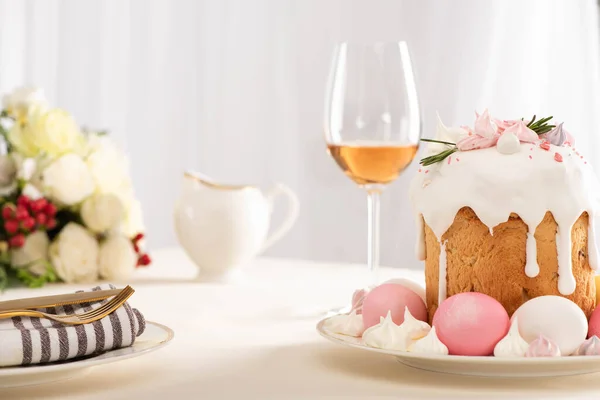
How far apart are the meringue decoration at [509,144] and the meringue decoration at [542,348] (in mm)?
209

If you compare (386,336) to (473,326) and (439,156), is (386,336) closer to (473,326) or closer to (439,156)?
(473,326)

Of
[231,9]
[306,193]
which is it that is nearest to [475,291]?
[306,193]

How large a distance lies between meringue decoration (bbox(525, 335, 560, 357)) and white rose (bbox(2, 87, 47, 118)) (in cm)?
112

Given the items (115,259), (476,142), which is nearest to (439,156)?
(476,142)

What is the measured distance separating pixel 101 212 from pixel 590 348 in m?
0.98

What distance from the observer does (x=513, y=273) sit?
3.01 feet

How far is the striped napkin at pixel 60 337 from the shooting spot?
0.77 meters

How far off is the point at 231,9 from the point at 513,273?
273cm

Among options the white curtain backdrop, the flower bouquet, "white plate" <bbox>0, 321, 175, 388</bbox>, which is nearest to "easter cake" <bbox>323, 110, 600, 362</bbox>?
"white plate" <bbox>0, 321, 175, 388</bbox>

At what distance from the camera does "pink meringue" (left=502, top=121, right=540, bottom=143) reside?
93 centimetres

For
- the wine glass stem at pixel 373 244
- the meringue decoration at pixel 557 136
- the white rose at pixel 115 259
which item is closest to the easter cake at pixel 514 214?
the meringue decoration at pixel 557 136

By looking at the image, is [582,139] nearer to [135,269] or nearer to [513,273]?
[135,269]

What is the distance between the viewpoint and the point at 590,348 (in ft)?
2.67

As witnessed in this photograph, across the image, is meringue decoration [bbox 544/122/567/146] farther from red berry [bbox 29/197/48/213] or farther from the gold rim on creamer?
red berry [bbox 29/197/48/213]
